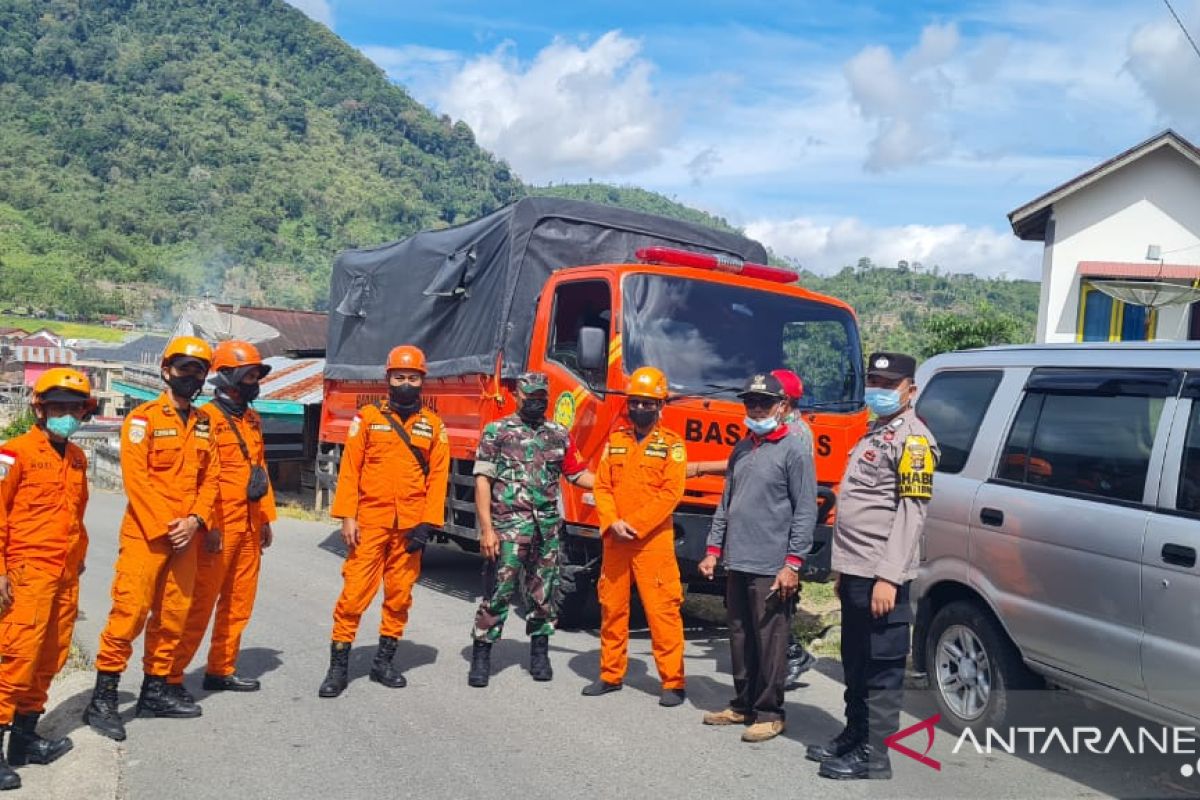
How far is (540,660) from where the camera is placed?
6.34 m

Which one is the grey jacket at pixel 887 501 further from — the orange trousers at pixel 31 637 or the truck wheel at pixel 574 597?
the orange trousers at pixel 31 637

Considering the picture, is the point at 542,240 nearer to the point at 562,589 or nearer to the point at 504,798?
the point at 562,589

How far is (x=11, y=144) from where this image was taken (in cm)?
13862

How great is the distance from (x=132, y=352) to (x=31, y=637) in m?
57.8

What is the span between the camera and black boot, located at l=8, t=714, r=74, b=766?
454cm

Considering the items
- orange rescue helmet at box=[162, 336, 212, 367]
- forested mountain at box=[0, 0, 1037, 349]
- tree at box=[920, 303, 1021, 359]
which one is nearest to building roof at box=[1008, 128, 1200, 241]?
tree at box=[920, 303, 1021, 359]

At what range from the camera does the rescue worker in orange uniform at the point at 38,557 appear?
14.4 feet

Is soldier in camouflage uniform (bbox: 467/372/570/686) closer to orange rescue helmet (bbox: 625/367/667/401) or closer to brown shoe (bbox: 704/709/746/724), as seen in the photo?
orange rescue helmet (bbox: 625/367/667/401)

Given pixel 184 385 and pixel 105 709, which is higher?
pixel 184 385

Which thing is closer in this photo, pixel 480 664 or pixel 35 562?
pixel 35 562

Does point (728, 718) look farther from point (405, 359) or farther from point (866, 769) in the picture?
point (405, 359)

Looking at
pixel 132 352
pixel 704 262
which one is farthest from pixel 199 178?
pixel 704 262

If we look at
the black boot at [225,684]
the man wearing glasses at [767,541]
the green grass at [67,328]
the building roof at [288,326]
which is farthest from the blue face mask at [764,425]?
the green grass at [67,328]

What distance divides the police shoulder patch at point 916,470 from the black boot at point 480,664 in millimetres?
2829
